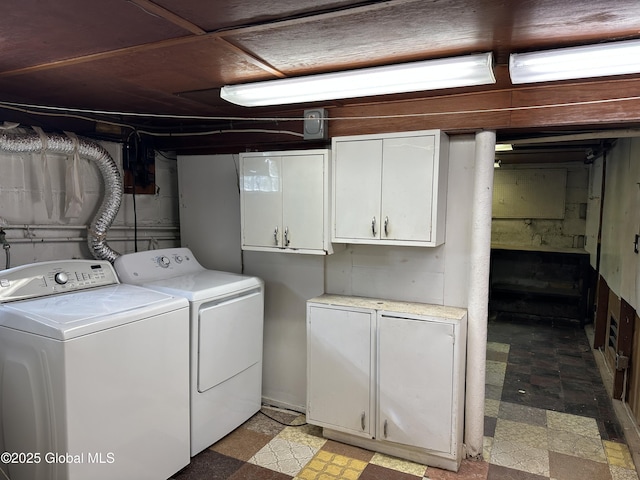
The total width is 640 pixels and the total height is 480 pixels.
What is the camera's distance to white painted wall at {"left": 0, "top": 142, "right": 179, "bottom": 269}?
2643 mm

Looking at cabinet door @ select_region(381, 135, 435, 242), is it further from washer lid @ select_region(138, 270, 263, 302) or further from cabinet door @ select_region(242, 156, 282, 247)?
washer lid @ select_region(138, 270, 263, 302)

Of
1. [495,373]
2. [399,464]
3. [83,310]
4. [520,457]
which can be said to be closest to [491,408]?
[520,457]

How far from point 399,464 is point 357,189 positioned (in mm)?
1698

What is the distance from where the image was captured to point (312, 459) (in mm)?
2641

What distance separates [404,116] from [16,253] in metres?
2.54

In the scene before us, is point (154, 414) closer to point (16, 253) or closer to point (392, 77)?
point (16, 253)

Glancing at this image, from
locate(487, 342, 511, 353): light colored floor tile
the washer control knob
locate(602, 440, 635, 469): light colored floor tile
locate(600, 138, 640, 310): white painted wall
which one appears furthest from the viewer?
locate(487, 342, 511, 353): light colored floor tile

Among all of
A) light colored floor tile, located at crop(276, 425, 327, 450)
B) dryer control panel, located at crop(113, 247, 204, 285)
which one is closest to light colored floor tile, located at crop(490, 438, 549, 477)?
light colored floor tile, located at crop(276, 425, 327, 450)

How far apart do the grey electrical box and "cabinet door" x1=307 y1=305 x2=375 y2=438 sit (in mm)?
1116

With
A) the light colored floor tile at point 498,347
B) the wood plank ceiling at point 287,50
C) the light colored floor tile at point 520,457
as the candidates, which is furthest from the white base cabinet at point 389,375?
the light colored floor tile at point 498,347

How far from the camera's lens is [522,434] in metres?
2.93

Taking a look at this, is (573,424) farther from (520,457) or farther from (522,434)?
(520,457)

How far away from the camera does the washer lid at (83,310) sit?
1.92 m

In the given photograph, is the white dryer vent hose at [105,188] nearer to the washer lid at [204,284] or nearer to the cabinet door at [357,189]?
the washer lid at [204,284]
